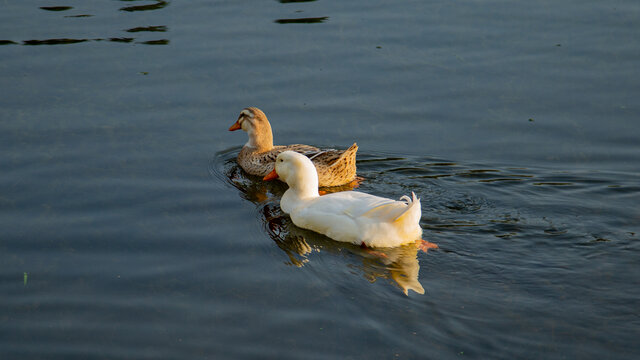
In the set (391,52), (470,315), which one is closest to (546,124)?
(391,52)

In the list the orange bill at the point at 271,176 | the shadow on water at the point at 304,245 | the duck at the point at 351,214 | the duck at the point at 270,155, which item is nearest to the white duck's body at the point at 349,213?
the duck at the point at 351,214

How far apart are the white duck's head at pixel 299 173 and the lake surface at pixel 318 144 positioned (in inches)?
17.2

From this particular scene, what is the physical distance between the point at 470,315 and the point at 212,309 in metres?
2.13

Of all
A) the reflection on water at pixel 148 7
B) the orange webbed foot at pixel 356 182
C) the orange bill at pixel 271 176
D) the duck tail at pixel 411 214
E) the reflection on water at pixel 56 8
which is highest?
the reflection on water at pixel 148 7

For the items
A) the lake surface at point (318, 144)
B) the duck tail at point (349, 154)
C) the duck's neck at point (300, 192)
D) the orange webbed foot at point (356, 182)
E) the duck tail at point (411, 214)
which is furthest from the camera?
the orange webbed foot at point (356, 182)

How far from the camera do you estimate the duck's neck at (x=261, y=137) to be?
1025cm

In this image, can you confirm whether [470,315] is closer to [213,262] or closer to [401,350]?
[401,350]

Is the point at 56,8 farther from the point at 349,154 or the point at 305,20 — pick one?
the point at 349,154

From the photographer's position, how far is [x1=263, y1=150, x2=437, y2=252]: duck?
7.58 metres

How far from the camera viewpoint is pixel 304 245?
7.94 meters

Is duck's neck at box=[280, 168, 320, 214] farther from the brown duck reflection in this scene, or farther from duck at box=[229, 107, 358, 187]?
duck at box=[229, 107, 358, 187]

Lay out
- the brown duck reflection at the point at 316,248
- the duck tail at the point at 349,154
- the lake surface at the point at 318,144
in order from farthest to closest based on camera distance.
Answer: the duck tail at the point at 349,154
the brown duck reflection at the point at 316,248
the lake surface at the point at 318,144

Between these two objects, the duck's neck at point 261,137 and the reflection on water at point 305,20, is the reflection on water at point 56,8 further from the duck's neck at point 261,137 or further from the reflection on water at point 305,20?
the duck's neck at point 261,137

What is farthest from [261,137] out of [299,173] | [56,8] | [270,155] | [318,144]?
[56,8]
